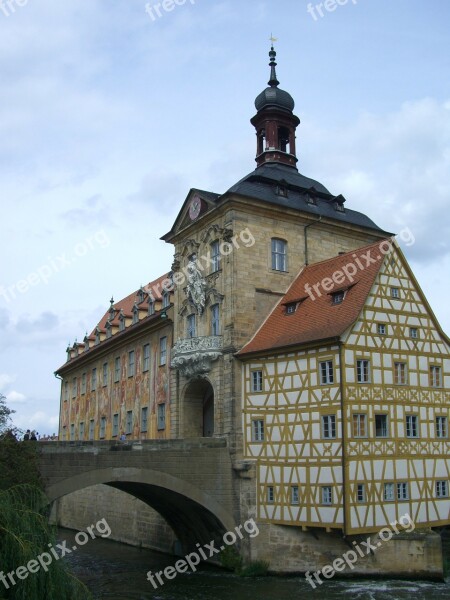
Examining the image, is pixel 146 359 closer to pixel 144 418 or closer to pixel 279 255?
pixel 144 418

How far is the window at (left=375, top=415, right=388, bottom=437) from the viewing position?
23797mm

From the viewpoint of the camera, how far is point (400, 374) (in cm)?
2481

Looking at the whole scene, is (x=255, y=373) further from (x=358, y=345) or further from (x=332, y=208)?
(x=332, y=208)

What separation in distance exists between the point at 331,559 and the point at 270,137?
19772 millimetres

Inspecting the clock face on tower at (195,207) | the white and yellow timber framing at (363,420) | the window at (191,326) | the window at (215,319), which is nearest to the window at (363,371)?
the white and yellow timber framing at (363,420)

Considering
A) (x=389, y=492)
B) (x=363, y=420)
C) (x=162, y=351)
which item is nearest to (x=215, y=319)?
(x=162, y=351)

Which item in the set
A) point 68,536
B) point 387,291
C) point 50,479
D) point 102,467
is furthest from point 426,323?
point 68,536

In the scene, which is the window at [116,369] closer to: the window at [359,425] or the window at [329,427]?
the window at [329,427]

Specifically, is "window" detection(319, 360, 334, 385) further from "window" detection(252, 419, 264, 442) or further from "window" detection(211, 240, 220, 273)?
"window" detection(211, 240, 220, 273)

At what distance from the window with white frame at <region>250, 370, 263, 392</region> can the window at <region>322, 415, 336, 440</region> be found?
337 cm

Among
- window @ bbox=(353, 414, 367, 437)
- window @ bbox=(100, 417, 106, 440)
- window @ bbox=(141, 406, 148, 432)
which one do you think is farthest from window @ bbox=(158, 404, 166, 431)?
window @ bbox=(353, 414, 367, 437)

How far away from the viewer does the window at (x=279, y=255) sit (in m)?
29.4

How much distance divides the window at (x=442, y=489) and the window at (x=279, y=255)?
10206 millimetres

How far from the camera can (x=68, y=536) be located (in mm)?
40344
